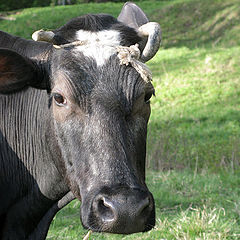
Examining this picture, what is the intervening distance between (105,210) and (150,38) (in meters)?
1.70

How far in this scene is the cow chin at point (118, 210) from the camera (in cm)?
353

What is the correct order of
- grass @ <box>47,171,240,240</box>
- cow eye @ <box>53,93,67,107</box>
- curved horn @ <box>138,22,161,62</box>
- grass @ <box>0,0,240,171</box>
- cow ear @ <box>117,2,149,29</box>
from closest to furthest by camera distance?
cow eye @ <box>53,93,67,107</box> < curved horn @ <box>138,22,161,62</box> < cow ear @ <box>117,2,149,29</box> < grass @ <box>47,171,240,240</box> < grass @ <box>0,0,240,171</box>

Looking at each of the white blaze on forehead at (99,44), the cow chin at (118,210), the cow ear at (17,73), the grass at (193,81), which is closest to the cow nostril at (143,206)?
the cow chin at (118,210)

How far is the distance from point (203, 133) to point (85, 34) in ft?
35.0

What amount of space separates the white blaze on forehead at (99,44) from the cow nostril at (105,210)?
3.76ft

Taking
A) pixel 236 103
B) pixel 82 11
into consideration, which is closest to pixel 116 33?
pixel 236 103

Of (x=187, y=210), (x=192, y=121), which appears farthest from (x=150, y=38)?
(x=192, y=121)

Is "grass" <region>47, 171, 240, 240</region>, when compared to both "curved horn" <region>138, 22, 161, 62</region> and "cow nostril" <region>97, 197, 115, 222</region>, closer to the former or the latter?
"curved horn" <region>138, 22, 161, 62</region>

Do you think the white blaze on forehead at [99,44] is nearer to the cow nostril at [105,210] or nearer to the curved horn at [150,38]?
the curved horn at [150,38]

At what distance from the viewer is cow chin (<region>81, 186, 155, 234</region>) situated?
353 cm

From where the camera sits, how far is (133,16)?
18.8 feet

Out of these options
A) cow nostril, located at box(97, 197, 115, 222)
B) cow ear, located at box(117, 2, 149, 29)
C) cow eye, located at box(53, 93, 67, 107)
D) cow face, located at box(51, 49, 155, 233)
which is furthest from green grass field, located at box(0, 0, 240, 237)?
cow nostril, located at box(97, 197, 115, 222)

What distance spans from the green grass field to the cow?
63.9 inches

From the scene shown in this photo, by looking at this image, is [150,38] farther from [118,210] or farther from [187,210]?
[187,210]
